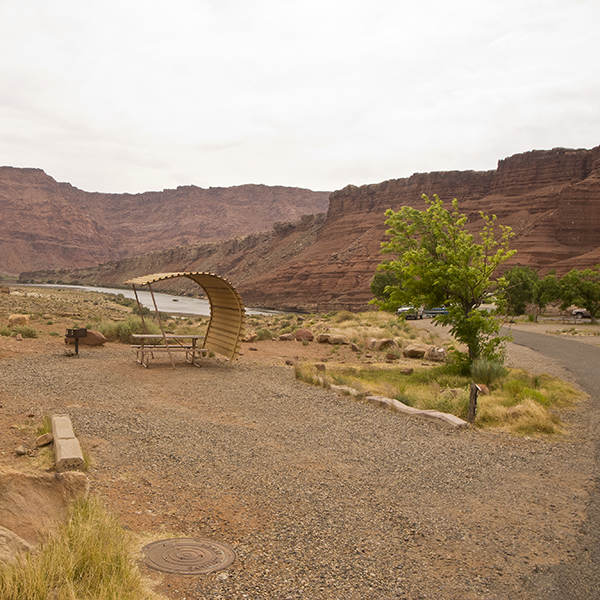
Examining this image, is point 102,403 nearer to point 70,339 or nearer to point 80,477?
point 80,477

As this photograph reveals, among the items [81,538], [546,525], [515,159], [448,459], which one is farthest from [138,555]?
[515,159]

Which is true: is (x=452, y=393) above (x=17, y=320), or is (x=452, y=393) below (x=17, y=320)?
below

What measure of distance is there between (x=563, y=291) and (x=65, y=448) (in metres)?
44.6

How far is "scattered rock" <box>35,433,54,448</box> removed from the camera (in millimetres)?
6193

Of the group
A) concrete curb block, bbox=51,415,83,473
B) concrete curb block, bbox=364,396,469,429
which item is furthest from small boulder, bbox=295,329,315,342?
concrete curb block, bbox=51,415,83,473

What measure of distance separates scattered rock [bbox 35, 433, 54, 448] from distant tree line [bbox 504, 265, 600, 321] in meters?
31.5

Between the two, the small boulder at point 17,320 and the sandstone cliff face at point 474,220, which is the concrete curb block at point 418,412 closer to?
the small boulder at point 17,320

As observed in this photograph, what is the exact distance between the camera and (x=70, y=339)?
1509 centimetres

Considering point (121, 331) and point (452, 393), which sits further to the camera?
point (121, 331)

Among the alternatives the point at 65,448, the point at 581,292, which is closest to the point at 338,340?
the point at 65,448

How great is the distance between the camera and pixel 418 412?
977cm

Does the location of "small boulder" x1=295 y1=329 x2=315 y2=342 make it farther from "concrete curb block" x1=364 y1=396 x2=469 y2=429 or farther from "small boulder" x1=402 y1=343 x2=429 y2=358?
"concrete curb block" x1=364 y1=396 x2=469 y2=429

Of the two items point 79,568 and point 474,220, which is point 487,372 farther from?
point 474,220

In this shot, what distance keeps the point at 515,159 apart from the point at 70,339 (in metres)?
98.0
